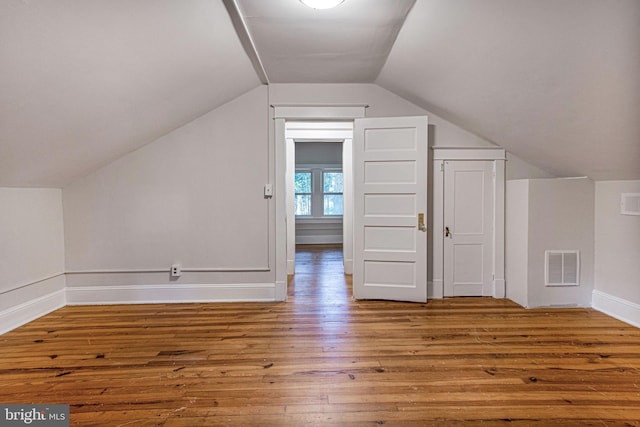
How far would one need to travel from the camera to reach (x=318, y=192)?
8.30 m

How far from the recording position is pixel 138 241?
3678 millimetres

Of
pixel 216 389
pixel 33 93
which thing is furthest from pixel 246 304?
pixel 33 93

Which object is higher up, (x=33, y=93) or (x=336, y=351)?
(x=33, y=93)

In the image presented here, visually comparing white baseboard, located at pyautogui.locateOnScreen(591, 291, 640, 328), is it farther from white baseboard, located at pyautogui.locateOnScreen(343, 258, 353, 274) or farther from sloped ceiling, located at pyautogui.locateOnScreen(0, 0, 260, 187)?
sloped ceiling, located at pyautogui.locateOnScreen(0, 0, 260, 187)

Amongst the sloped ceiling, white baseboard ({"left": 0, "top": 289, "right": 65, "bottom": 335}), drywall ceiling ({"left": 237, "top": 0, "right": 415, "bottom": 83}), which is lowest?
white baseboard ({"left": 0, "top": 289, "right": 65, "bottom": 335})

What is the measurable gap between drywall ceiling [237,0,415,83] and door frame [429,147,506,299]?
4.14 ft

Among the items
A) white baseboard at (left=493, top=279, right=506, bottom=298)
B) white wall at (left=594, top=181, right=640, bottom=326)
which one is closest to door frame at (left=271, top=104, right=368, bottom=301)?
white baseboard at (left=493, top=279, right=506, bottom=298)

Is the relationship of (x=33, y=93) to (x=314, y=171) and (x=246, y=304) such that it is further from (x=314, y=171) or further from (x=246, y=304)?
(x=314, y=171)

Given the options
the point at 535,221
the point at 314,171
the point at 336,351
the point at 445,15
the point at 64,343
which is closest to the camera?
the point at 445,15

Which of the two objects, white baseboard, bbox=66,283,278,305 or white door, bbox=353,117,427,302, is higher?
white door, bbox=353,117,427,302

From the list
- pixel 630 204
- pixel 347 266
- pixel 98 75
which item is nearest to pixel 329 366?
pixel 98 75

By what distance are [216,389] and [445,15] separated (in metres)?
2.80

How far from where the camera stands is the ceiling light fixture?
84.1 inches

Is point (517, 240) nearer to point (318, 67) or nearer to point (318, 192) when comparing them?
point (318, 67)
